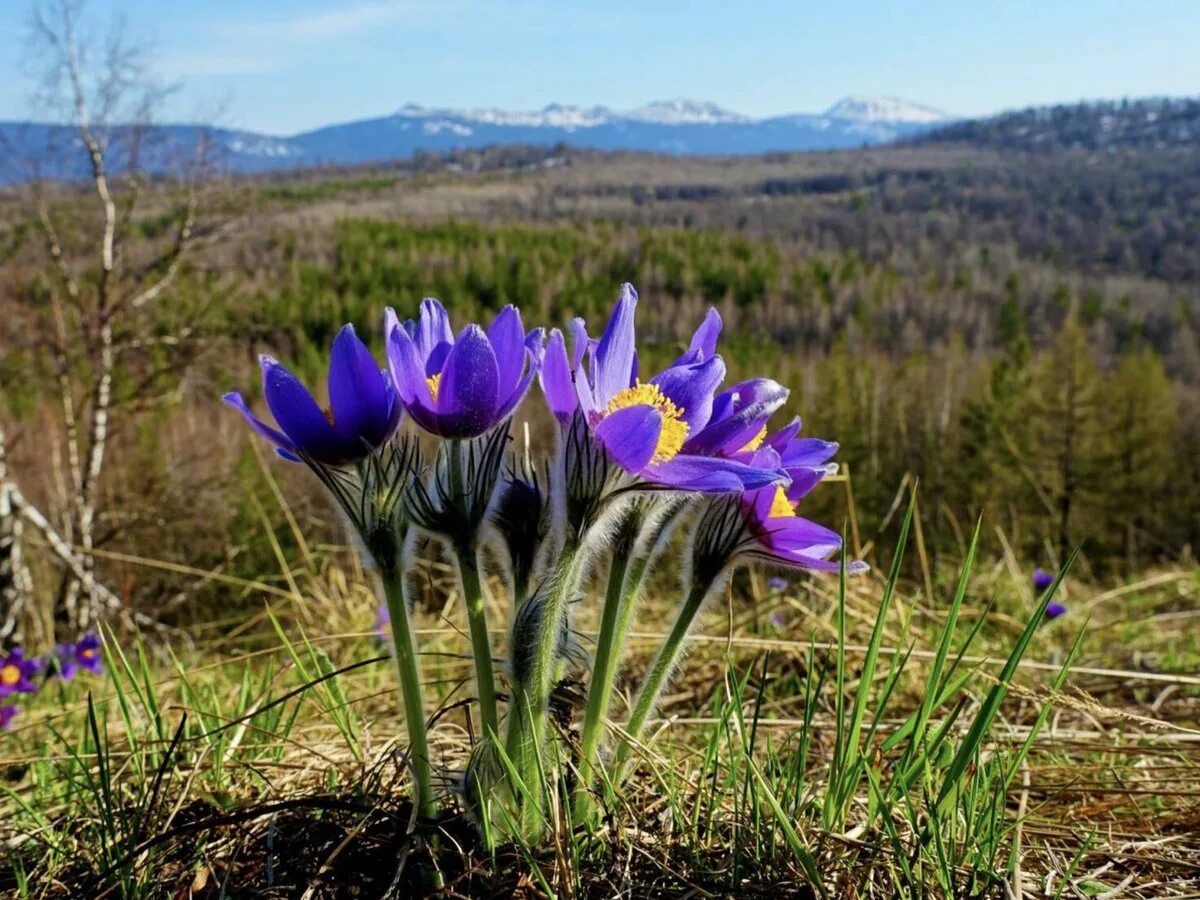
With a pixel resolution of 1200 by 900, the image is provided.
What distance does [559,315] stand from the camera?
65562 mm

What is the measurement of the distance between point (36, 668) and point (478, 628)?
2675mm

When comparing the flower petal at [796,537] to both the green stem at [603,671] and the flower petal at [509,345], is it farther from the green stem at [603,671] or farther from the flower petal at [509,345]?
the flower petal at [509,345]

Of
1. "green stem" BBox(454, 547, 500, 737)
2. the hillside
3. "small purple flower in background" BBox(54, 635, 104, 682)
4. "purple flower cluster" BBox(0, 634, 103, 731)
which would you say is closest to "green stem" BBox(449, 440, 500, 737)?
"green stem" BBox(454, 547, 500, 737)

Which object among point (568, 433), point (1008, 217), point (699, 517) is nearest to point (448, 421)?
point (568, 433)

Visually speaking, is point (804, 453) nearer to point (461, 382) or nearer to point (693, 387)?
point (693, 387)

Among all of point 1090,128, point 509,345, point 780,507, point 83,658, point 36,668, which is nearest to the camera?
point 509,345

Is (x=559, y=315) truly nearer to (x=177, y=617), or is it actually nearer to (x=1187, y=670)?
(x=177, y=617)

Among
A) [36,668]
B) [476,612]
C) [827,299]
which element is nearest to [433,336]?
[476,612]

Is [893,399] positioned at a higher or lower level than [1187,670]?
lower

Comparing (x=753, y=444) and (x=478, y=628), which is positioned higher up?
(x=753, y=444)

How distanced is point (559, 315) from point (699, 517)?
65.1 metres

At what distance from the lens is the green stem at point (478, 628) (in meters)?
1.06

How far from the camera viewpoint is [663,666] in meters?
1.18

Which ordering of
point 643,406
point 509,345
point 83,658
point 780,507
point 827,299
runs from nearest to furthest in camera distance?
point 643,406 < point 509,345 < point 780,507 < point 83,658 < point 827,299
